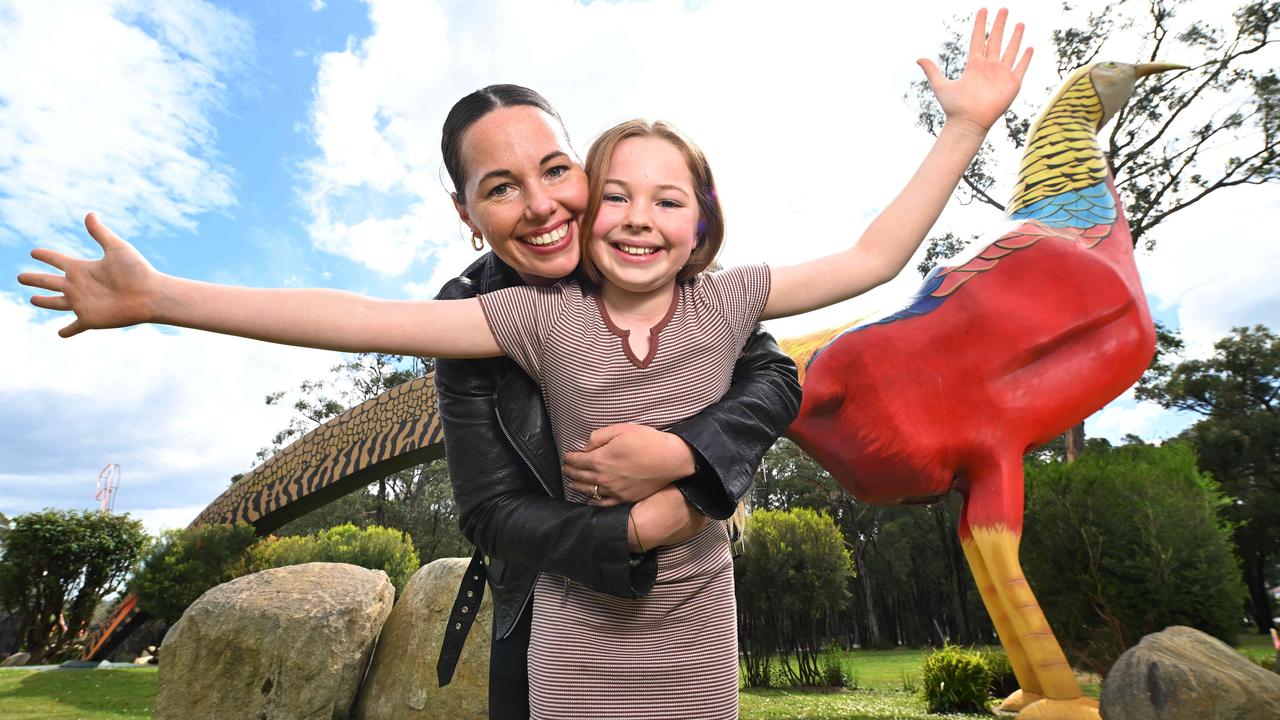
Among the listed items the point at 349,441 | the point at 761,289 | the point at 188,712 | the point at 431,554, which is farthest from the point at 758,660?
the point at 431,554

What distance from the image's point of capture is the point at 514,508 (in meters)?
1.35

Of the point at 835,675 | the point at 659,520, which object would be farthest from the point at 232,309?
the point at 835,675

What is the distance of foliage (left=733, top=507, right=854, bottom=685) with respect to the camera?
10859mm

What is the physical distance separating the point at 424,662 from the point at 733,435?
4992mm

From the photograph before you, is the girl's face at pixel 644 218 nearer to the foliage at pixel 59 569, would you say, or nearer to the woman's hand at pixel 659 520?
the woman's hand at pixel 659 520

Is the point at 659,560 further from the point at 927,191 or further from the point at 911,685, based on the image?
the point at 911,685

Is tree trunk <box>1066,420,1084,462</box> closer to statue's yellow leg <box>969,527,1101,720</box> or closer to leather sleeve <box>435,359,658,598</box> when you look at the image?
statue's yellow leg <box>969,527,1101,720</box>

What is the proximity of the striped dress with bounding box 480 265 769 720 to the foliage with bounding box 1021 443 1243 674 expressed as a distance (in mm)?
6647

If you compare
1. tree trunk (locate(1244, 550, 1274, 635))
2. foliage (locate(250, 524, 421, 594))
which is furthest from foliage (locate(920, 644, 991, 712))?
tree trunk (locate(1244, 550, 1274, 635))

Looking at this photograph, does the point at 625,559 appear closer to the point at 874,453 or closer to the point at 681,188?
the point at 681,188

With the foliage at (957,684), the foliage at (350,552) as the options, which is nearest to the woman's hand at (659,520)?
the foliage at (957,684)

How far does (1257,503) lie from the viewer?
17578mm

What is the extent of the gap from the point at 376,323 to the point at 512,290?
243 mm

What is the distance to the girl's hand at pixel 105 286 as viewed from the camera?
1.22 m
